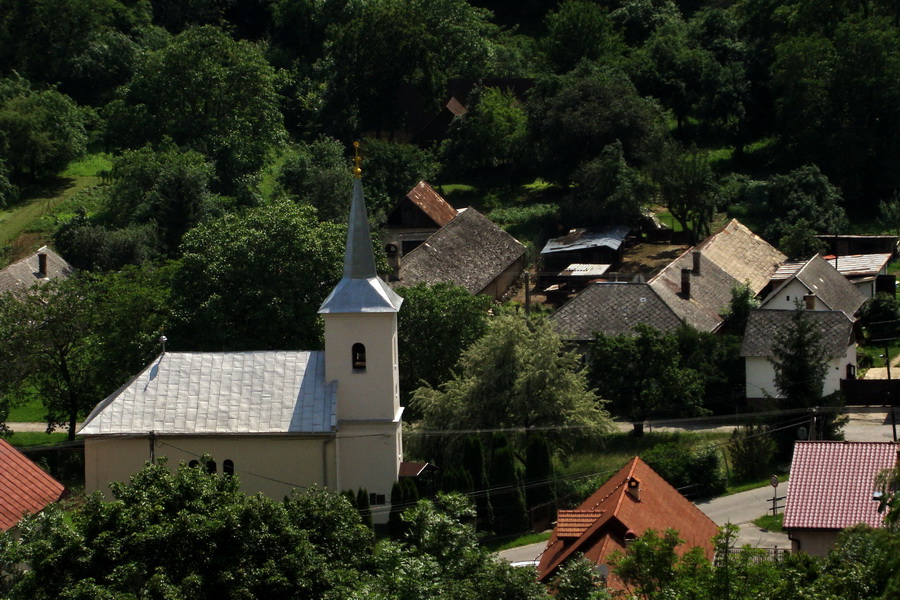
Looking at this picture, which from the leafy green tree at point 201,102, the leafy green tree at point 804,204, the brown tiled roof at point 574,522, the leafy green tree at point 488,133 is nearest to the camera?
the brown tiled roof at point 574,522

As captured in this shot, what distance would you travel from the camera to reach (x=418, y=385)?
174 feet

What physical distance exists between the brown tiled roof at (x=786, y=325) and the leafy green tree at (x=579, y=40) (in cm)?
3467

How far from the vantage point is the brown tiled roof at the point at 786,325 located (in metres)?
54.5

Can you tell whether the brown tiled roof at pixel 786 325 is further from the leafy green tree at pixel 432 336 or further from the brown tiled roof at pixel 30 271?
the brown tiled roof at pixel 30 271

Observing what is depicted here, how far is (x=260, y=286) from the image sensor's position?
51.9m

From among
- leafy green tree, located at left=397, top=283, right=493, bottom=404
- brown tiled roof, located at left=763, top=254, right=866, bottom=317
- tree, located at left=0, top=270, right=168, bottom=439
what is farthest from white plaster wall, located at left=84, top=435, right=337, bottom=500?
brown tiled roof, located at left=763, top=254, right=866, bottom=317

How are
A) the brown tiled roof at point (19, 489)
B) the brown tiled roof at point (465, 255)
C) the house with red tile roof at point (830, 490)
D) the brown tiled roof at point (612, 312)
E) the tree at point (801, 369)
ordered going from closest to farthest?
the brown tiled roof at point (19, 489) → the house with red tile roof at point (830, 490) → the tree at point (801, 369) → the brown tiled roof at point (612, 312) → the brown tiled roof at point (465, 255)

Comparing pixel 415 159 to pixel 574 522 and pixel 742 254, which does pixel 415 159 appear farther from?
pixel 574 522

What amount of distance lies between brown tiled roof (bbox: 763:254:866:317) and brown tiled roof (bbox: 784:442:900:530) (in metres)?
21.5

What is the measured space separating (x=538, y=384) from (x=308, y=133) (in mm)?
39611

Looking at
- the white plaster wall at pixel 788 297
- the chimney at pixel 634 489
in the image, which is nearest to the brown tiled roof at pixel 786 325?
the white plaster wall at pixel 788 297

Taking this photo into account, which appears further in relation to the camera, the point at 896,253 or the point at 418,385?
the point at 896,253

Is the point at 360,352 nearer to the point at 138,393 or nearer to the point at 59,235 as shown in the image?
the point at 138,393

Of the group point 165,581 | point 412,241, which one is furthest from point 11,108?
point 165,581
